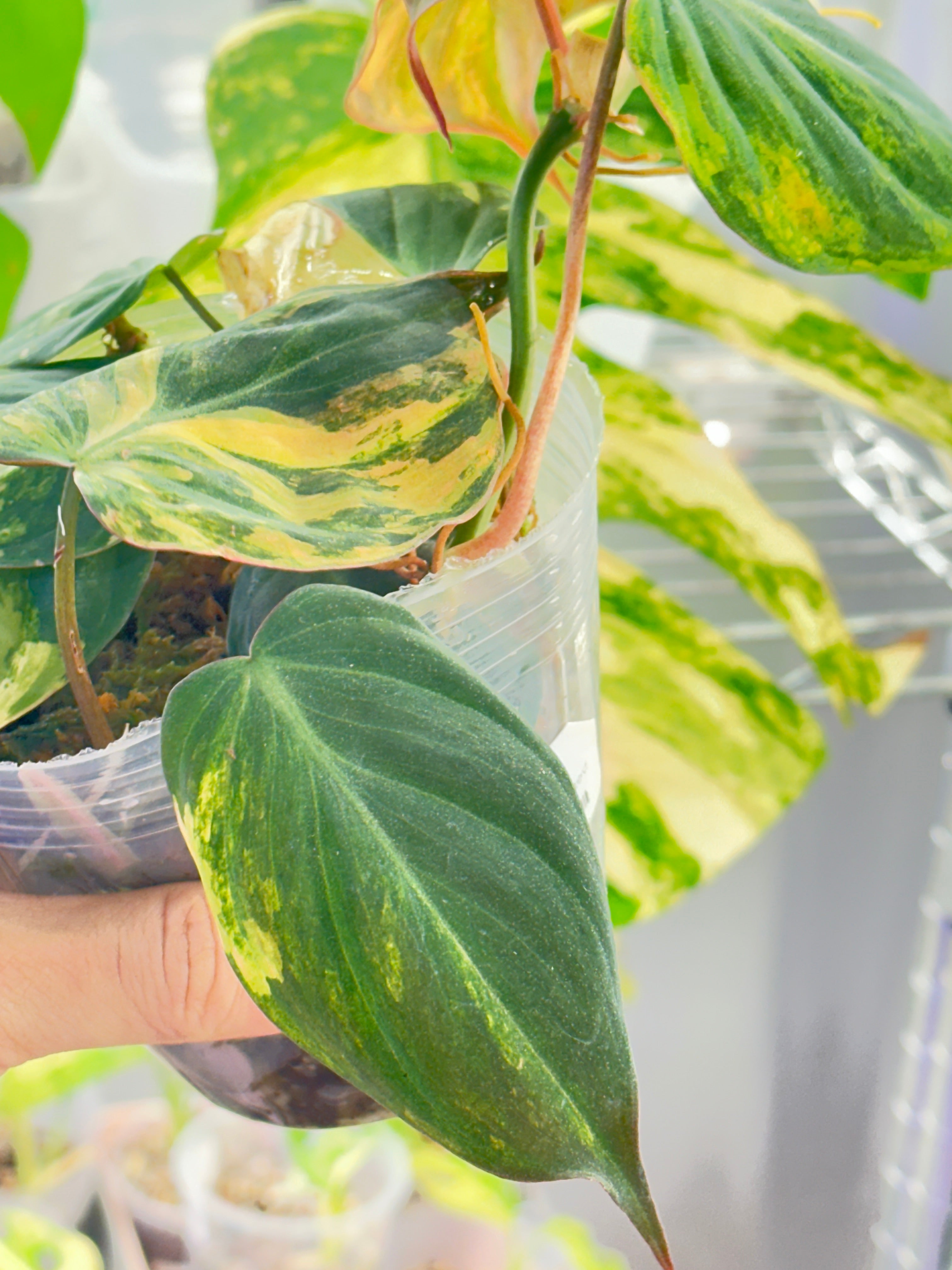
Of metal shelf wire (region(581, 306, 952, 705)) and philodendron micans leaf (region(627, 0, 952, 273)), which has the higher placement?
philodendron micans leaf (region(627, 0, 952, 273))

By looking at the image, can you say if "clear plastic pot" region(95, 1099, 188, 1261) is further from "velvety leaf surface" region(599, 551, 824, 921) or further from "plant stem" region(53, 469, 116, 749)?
"plant stem" region(53, 469, 116, 749)

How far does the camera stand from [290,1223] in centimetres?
51

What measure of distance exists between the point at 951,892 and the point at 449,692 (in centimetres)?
52

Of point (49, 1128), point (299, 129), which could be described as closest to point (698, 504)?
point (299, 129)

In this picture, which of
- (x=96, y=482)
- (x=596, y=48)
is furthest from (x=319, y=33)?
(x=96, y=482)

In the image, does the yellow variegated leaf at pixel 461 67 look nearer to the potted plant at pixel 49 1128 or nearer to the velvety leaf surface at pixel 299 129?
the velvety leaf surface at pixel 299 129

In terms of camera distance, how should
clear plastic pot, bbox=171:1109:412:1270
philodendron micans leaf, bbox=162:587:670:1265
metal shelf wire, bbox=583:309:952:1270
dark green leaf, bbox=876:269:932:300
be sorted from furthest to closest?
1. metal shelf wire, bbox=583:309:952:1270
2. clear plastic pot, bbox=171:1109:412:1270
3. dark green leaf, bbox=876:269:932:300
4. philodendron micans leaf, bbox=162:587:670:1265

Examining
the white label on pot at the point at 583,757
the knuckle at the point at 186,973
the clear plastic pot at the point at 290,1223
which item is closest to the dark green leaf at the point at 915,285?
the white label on pot at the point at 583,757

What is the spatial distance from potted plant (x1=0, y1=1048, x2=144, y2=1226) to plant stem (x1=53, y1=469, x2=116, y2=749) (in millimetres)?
408

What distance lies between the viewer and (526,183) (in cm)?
21

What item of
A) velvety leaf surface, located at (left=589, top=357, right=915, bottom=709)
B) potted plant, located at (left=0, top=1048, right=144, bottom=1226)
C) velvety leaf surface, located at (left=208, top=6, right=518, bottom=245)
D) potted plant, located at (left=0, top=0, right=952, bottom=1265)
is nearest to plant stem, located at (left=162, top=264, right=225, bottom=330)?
potted plant, located at (left=0, top=0, right=952, bottom=1265)

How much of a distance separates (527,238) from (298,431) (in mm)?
61

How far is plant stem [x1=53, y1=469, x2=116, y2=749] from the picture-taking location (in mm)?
208

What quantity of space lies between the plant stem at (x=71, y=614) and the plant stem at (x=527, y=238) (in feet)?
0.29
